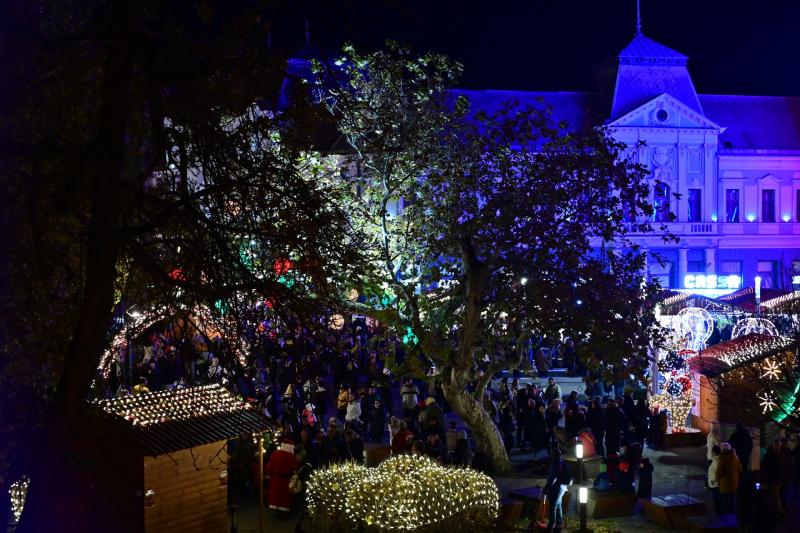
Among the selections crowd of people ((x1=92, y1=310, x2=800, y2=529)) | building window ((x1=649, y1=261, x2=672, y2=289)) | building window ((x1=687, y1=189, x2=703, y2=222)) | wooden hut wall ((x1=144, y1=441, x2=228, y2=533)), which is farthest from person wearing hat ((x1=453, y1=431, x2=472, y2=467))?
building window ((x1=687, y1=189, x2=703, y2=222))

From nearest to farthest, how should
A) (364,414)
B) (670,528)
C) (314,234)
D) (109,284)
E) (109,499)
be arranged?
1. (109,284)
2. (314,234)
3. (109,499)
4. (670,528)
5. (364,414)

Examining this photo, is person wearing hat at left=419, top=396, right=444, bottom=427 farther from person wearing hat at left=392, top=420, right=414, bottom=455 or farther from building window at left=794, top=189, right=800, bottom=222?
building window at left=794, top=189, right=800, bottom=222

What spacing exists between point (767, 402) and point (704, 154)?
38.7m

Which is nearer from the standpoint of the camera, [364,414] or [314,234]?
[314,234]

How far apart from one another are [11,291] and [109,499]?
4065 mm

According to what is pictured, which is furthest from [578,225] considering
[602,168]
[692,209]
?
[692,209]

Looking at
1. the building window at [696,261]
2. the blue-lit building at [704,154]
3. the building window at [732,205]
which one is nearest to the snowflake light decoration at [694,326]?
the blue-lit building at [704,154]

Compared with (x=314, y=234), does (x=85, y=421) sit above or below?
below

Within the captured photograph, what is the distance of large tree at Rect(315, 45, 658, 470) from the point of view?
16.9m

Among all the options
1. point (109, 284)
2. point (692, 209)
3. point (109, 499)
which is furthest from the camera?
point (692, 209)

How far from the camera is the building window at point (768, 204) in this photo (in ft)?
178

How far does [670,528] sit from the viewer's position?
14992mm

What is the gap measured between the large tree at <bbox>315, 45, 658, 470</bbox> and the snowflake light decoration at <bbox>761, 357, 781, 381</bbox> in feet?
7.86

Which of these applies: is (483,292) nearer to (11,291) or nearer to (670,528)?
(670,528)
